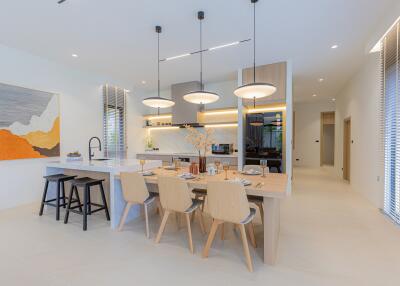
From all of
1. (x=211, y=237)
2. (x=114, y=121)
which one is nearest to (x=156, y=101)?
(x=211, y=237)

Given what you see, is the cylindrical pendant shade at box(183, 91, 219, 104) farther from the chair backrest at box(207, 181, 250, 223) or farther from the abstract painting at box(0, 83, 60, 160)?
the abstract painting at box(0, 83, 60, 160)

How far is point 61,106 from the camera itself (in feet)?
14.5

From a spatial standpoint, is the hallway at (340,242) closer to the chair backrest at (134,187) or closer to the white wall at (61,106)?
the chair backrest at (134,187)

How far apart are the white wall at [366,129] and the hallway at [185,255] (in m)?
0.86

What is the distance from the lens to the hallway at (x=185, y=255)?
1.85 meters

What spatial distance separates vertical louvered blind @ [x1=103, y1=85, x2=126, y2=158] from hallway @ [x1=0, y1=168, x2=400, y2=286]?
100 inches

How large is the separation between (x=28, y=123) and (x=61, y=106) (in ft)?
2.44

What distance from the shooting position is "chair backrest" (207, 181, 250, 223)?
1.97 m

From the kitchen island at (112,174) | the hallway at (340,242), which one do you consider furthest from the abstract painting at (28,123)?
the hallway at (340,242)

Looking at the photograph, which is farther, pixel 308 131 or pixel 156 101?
pixel 308 131

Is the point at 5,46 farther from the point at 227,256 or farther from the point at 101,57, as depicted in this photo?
the point at 227,256

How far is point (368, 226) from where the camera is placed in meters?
2.95

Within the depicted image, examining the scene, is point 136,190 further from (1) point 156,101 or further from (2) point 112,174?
(1) point 156,101

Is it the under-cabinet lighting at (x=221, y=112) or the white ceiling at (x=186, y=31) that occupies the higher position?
the white ceiling at (x=186, y=31)
